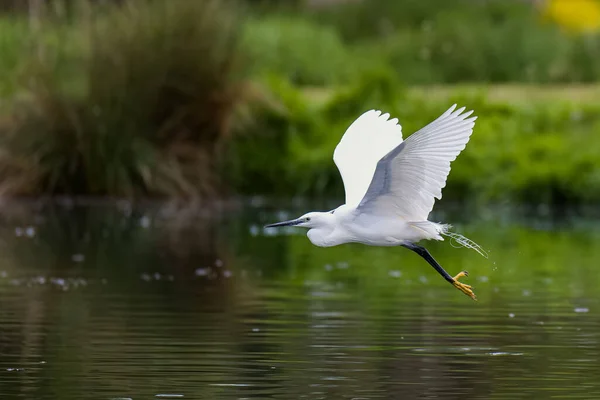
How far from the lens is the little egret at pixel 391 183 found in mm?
10617

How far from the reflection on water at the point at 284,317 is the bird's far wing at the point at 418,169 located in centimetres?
100

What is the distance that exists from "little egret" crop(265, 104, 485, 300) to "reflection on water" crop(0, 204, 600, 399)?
79 cm

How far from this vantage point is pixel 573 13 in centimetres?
4081

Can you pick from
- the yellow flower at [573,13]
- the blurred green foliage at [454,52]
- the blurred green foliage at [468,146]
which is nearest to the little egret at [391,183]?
the blurred green foliage at [468,146]

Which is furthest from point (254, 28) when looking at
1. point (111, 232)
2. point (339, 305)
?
point (339, 305)

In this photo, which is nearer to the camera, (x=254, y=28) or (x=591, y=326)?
(x=591, y=326)

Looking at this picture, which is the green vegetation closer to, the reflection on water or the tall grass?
the tall grass

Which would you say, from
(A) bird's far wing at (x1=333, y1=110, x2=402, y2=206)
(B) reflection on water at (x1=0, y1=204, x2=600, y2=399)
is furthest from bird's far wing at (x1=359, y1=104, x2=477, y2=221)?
(B) reflection on water at (x1=0, y1=204, x2=600, y2=399)

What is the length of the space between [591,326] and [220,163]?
552 inches

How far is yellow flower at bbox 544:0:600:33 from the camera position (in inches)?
1584

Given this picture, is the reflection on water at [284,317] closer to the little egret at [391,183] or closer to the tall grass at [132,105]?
the little egret at [391,183]

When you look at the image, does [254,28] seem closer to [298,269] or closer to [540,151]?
[540,151]

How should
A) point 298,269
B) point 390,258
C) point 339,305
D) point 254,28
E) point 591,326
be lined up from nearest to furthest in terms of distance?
1. point 591,326
2. point 339,305
3. point 298,269
4. point 390,258
5. point 254,28

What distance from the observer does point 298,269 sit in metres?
17.0
